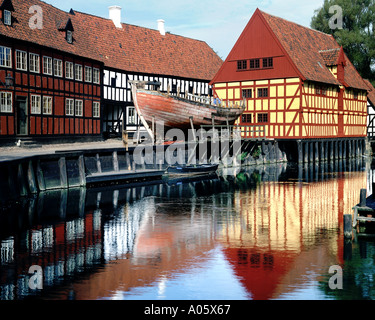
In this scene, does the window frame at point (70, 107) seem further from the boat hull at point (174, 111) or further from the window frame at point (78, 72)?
the boat hull at point (174, 111)

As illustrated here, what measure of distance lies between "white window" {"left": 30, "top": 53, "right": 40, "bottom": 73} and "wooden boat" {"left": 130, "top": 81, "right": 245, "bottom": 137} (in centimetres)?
597

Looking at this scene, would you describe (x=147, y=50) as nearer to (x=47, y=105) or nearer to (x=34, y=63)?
(x=47, y=105)

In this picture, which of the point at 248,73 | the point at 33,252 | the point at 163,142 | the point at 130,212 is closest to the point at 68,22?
the point at 163,142

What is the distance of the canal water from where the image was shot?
1120 centimetres

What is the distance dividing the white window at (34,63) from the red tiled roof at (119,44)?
90cm

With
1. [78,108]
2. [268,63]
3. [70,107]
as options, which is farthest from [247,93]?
[70,107]

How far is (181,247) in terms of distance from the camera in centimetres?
1494

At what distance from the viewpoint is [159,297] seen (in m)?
10.6

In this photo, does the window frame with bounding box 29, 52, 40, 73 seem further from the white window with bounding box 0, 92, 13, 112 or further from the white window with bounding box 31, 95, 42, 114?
the white window with bounding box 0, 92, 13, 112

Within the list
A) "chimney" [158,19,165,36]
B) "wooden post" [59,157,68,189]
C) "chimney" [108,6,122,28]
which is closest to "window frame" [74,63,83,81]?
"chimney" [108,6,122,28]

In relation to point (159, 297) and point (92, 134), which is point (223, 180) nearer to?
point (92, 134)

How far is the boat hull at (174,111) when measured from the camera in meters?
36.8

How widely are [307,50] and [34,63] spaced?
25.0 m

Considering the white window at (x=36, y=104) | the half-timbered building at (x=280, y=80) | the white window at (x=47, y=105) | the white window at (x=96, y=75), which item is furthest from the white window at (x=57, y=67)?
the half-timbered building at (x=280, y=80)
